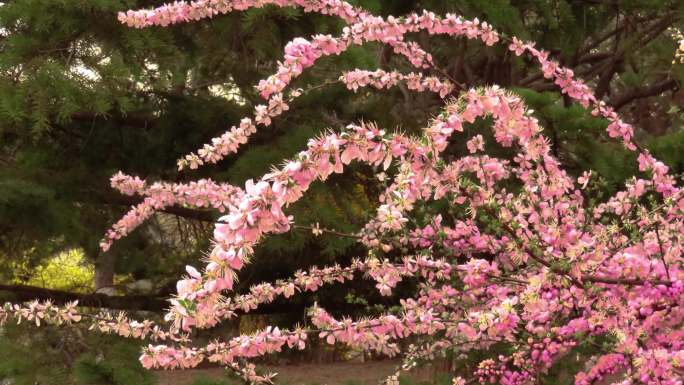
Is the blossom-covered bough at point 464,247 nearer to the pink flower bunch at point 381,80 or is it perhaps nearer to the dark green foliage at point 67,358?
the pink flower bunch at point 381,80

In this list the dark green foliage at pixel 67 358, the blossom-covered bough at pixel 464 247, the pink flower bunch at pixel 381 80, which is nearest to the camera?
the blossom-covered bough at pixel 464 247

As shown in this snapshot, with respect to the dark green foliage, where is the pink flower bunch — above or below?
above

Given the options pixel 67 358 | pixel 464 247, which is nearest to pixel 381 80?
pixel 464 247

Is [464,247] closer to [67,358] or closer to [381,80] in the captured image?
[381,80]

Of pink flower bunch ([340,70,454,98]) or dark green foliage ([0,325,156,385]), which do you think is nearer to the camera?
pink flower bunch ([340,70,454,98])

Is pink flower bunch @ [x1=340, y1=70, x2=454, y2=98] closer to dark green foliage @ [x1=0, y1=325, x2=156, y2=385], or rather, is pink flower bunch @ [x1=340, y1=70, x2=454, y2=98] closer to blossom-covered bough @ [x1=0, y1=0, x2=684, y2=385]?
blossom-covered bough @ [x1=0, y1=0, x2=684, y2=385]

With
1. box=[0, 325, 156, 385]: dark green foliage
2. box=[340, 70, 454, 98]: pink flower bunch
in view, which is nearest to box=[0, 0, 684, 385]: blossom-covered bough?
box=[340, 70, 454, 98]: pink flower bunch

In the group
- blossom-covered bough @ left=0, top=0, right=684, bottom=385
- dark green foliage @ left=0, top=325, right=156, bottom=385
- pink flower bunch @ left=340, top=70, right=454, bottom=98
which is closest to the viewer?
blossom-covered bough @ left=0, top=0, right=684, bottom=385

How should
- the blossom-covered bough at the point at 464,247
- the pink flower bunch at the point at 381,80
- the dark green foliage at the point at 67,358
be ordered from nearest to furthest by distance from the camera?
the blossom-covered bough at the point at 464,247 < the pink flower bunch at the point at 381,80 < the dark green foliage at the point at 67,358

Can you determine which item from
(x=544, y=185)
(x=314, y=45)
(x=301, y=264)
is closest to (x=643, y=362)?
(x=544, y=185)

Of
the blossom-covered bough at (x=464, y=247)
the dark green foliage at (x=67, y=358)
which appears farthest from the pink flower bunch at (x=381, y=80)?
the dark green foliage at (x=67, y=358)

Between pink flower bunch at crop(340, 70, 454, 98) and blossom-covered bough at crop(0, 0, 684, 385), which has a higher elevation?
pink flower bunch at crop(340, 70, 454, 98)

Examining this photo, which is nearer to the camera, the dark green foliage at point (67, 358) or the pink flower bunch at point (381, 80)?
the pink flower bunch at point (381, 80)

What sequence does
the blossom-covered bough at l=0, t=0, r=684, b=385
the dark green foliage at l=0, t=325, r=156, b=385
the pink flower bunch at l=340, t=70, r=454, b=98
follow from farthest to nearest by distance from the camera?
1. the dark green foliage at l=0, t=325, r=156, b=385
2. the pink flower bunch at l=340, t=70, r=454, b=98
3. the blossom-covered bough at l=0, t=0, r=684, b=385
